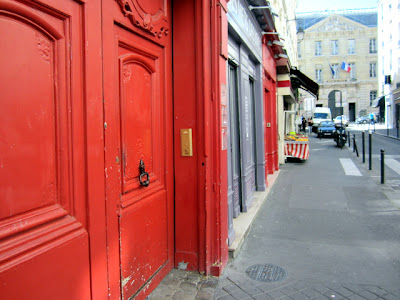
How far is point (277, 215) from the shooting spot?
6188mm

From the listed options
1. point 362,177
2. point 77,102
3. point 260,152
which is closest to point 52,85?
point 77,102

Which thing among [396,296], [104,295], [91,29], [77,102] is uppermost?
[91,29]

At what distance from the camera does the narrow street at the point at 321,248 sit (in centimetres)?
346

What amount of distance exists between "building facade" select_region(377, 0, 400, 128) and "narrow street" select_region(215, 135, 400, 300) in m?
30.3

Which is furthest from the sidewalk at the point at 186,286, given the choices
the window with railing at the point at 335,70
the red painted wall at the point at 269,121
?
the window with railing at the point at 335,70

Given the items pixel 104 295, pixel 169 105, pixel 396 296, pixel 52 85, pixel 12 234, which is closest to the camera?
pixel 12 234

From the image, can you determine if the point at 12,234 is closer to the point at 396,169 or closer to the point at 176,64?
the point at 176,64

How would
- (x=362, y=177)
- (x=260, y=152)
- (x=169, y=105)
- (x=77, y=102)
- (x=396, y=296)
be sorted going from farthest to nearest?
(x=362, y=177), (x=260, y=152), (x=169, y=105), (x=396, y=296), (x=77, y=102)

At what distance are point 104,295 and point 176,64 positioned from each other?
7.56ft

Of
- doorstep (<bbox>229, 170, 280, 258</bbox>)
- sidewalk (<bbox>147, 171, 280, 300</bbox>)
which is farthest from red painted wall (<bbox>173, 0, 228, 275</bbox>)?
doorstep (<bbox>229, 170, 280, 258</bbox>)

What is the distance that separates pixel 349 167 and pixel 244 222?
310 inches

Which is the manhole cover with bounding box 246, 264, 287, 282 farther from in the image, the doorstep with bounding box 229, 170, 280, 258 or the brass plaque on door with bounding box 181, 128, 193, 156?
the brass plaque on door with bounding box 181, 128, 193, 156

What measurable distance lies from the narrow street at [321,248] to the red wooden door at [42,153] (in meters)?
1.76

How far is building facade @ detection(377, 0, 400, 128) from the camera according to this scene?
35531 mm
